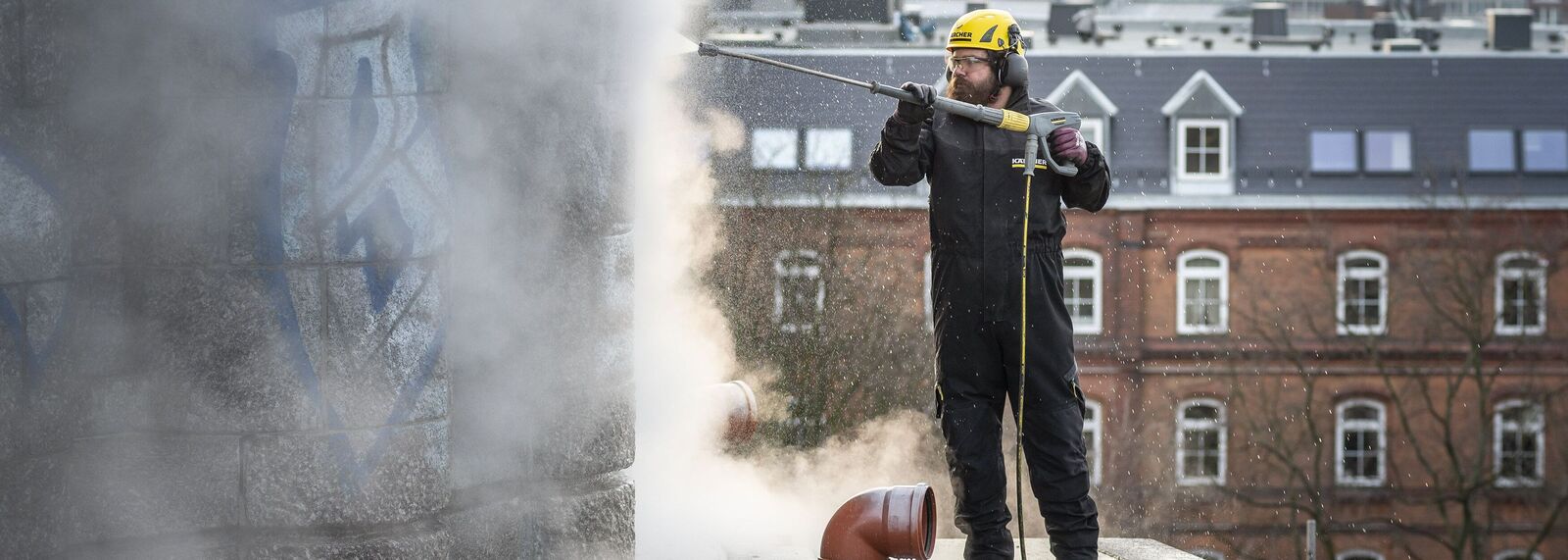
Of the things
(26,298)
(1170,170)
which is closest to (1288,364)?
(1170,170)

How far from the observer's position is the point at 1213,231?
34125 mm

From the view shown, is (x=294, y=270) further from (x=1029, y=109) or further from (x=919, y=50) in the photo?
(x=919, y=50)

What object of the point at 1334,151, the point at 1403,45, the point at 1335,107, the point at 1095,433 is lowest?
the point at 1095,433

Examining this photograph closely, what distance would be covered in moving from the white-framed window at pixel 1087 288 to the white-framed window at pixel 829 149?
700cm

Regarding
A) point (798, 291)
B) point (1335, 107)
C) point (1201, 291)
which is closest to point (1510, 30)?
point (1335, 107)

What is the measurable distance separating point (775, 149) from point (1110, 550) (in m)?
23.3

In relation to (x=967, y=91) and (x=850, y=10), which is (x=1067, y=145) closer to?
(x=967, y=91)

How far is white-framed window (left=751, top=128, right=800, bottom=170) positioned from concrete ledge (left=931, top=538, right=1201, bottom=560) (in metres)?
22.1

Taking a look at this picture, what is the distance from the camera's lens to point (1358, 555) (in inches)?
1345

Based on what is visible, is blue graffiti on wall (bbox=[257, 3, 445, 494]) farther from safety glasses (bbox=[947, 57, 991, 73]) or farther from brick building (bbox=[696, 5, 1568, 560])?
brick building (bbox=[696, 5, 1568, 560])

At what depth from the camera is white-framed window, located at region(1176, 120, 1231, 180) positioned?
35031 mm

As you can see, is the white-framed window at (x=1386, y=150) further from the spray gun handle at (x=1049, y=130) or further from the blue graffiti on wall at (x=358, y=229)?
the blue graffiti on wall at (x=358, y=229)

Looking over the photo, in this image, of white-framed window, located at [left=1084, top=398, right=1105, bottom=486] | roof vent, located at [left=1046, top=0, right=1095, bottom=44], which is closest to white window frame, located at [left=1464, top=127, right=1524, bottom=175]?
roof vent, located at [left=1046, top=0, right=1095, bottom=44]

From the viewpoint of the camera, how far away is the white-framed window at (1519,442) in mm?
33438
